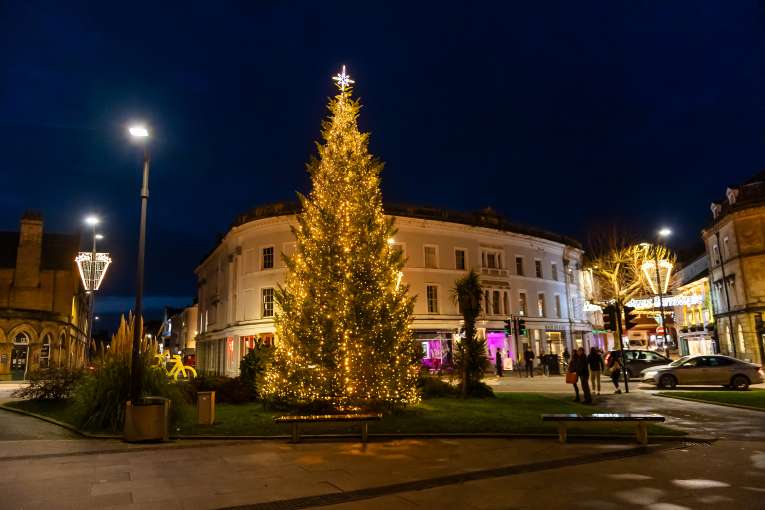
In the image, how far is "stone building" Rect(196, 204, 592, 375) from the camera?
3838cm

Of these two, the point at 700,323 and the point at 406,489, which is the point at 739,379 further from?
the point at 700,323

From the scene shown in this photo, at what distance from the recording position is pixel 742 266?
39188mm

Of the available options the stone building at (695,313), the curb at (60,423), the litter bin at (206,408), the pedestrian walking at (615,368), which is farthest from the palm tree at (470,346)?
the stone building at (695,313)

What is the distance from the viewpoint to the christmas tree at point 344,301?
13180mm

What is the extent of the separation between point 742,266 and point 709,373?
22740mm

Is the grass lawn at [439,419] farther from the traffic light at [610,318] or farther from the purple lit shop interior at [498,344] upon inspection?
the purple lit shop interior at [498,344]

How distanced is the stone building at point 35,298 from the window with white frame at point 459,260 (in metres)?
31.6

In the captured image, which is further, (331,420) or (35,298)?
(35,298)

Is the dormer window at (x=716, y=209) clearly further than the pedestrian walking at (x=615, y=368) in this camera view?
Yes

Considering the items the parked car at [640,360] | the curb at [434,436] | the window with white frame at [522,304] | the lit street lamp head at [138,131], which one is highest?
the lit street lamp head at [138,131]

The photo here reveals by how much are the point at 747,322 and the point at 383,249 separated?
36286 millimetres

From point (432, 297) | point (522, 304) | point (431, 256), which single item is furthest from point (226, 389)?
point (522, 304)

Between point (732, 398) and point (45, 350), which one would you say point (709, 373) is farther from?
point (45, 350)

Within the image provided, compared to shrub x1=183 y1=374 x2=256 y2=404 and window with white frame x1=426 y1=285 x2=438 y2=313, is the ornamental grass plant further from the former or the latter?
window with white frame x1=426 y1=285 x2=438 y2=313
